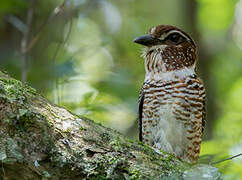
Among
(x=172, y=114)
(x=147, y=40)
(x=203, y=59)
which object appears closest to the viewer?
(x=172, y=114)

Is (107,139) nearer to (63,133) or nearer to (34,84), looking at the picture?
(63,133)

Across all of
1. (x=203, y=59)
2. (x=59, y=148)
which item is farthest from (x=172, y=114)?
(x=203, y=59)

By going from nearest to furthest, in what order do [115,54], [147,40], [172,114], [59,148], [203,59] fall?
[59,148] < [172,114] < [147,40] < [203,59] < [115,54]

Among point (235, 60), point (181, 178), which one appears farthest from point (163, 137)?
point (235, 60)

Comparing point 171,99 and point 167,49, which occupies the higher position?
point 167,49

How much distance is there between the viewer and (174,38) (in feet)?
16.6

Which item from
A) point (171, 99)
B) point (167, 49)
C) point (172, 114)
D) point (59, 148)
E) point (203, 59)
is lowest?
point (59, 148)

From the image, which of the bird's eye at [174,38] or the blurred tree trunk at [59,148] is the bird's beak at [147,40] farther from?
the blurred tree trunk at [59,148]

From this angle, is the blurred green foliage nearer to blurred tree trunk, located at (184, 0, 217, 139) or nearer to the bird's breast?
blurred tree trunk, located at (184, 0, 217, 139)

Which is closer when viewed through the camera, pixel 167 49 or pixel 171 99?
pixel 171 99

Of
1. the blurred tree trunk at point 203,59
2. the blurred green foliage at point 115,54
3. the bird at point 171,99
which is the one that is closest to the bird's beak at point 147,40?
the bird at point 171,99

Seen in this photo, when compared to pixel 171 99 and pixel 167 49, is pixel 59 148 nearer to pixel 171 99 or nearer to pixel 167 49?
pixel 171 99

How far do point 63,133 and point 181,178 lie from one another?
0.95m

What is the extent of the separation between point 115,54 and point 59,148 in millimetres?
6387
